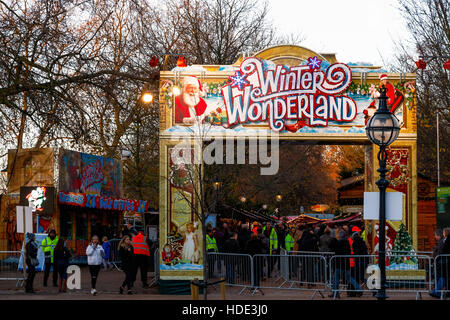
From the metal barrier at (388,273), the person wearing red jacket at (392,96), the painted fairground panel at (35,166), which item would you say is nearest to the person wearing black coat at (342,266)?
the metal barrier at (388,273)

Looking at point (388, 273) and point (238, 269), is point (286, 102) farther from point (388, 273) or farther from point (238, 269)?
point (388, 273)

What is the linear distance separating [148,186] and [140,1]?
23940 mm

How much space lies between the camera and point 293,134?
1845 cm

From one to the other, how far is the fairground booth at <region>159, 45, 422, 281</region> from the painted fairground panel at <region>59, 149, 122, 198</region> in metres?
10.6

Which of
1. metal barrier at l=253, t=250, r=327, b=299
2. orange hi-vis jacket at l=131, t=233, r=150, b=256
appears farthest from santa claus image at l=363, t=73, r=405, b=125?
orange hi-vis jacket at l=131, t=233, r=150, b=256

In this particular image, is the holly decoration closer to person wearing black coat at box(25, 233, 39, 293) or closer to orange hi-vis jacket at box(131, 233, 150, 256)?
orange hi-vis jacket at box(131, 233, 150, 256)

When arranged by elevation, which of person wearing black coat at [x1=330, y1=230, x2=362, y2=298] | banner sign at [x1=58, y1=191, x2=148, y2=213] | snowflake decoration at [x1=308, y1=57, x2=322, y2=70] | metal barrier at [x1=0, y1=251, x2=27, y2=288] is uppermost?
snowflake decoration at [x1=308, y1=57, x2=322, y2=70]

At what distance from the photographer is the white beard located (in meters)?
18.6

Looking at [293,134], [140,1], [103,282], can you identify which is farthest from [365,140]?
[103,282]

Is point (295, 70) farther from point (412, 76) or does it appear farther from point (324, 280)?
point (324, 280)

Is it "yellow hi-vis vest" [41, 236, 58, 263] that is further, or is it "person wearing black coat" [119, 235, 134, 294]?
"yellow hi-vis vest" [41, 236, 58, 263]

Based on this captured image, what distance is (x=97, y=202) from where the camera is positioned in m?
29.5

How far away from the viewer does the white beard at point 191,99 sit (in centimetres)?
1862

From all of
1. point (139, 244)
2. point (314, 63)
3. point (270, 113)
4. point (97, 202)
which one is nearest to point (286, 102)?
point (270, 113)
